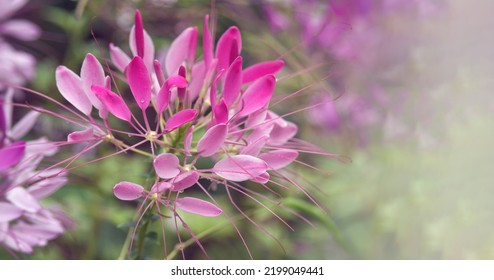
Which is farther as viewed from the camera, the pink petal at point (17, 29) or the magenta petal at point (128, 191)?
the pink petal at point (17, 29)

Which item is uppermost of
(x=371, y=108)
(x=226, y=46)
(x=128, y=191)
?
(x=371, y=108)

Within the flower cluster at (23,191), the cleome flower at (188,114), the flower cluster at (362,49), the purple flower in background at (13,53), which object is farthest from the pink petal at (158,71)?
the flower cluster at (362,49)

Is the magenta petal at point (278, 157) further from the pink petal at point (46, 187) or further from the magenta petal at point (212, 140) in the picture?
the pink petal at point (46, 187)

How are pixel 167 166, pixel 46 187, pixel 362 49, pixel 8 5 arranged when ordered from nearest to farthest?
pixel 167 166 → pixel 46 187 → pixel 8 5 → pixel 362 49

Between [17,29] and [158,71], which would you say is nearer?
[158,71]

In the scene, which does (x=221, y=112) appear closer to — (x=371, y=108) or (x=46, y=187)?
(x=46, y=187)

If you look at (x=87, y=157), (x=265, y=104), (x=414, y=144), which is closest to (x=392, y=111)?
(x=414, y=144)

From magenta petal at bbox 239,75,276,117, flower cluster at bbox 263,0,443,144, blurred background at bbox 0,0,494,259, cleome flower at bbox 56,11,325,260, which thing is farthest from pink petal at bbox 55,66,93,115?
flower cluster at bbox 263,0,443,144

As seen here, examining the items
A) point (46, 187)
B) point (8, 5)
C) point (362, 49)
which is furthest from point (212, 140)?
point (362, 49)
